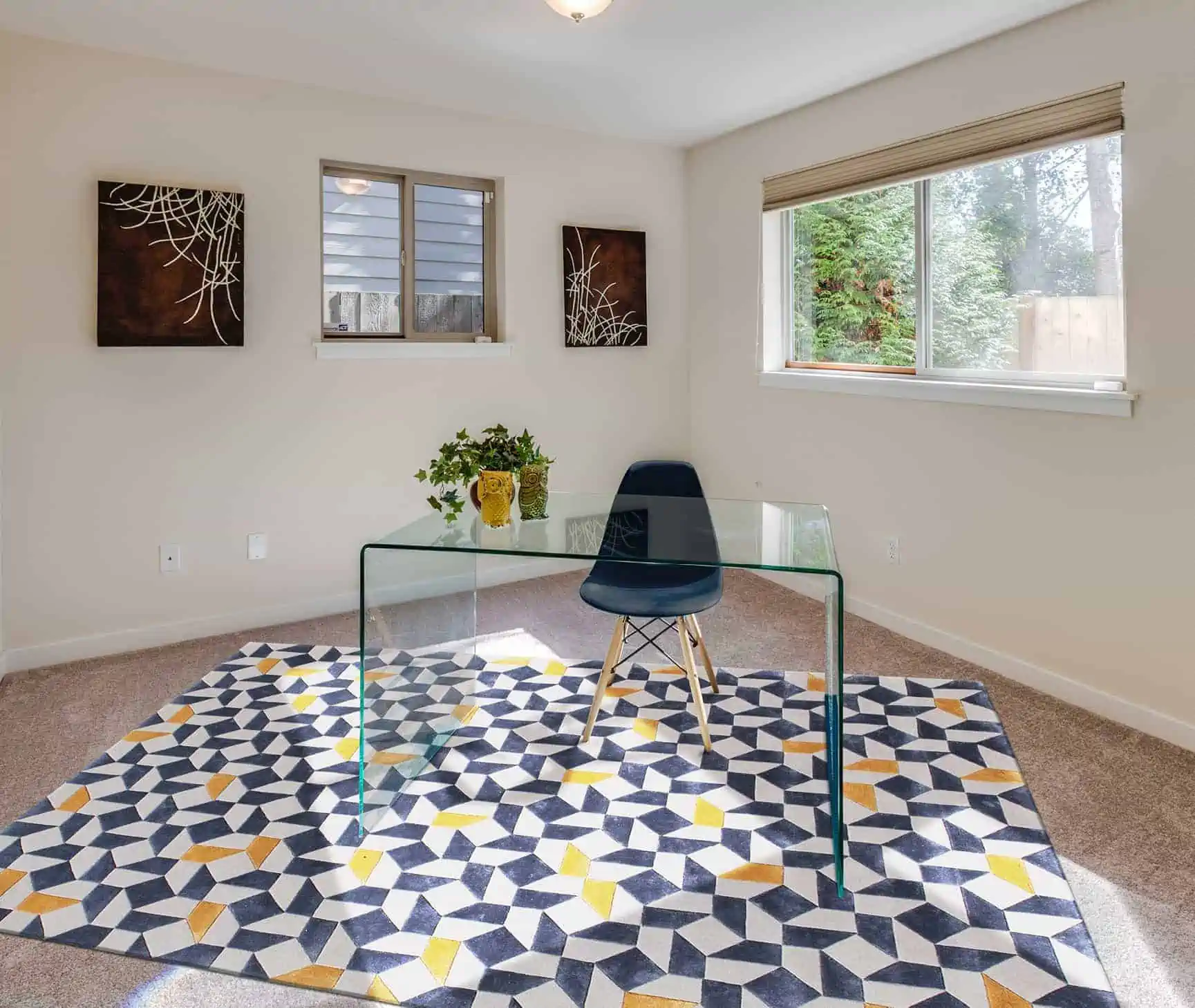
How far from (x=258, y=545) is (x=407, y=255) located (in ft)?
4.97

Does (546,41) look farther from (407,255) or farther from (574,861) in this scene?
(574,861)

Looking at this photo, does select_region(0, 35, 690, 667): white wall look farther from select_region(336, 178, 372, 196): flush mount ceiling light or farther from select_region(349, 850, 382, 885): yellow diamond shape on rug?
select_region(349, 850, 382, 885): yellow diamond shape on rug

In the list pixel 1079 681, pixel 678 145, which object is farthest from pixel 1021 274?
pixel 678 145

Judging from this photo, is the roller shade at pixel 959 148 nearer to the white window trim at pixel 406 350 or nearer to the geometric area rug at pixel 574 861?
the white window trim at pixel 406 350

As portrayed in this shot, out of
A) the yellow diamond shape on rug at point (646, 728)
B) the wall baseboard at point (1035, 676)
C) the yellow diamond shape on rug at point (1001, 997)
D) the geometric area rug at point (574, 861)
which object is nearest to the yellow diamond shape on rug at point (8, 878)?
the geometric area rug at point (574, 861)

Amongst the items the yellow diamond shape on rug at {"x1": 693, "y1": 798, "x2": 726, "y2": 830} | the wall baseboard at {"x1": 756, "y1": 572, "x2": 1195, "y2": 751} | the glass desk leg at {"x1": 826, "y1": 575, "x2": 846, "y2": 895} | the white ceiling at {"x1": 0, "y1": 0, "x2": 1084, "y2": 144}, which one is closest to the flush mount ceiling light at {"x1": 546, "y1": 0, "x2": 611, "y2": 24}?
the white ceiling at {"x1": 0, "y1": 0, "x2": 1084, "y2": 144}

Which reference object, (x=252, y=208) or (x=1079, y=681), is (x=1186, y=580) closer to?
(x=1079, y=681)

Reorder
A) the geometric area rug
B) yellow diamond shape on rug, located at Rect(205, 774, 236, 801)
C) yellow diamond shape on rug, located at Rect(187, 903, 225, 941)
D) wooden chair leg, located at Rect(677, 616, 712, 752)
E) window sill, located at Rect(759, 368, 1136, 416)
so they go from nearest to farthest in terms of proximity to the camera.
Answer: the geometric area rug, yellow diamond shape on rug, located at Rect(187, 903, 225, 941), yellow diamond shape on rug, located at Rect(205, 774, 236, 801), wooden chair leg, located at Rect(677, 616, 712, 752), window sill, located at Rect(759, 368, 1136, 416)

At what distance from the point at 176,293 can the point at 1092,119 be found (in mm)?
3342

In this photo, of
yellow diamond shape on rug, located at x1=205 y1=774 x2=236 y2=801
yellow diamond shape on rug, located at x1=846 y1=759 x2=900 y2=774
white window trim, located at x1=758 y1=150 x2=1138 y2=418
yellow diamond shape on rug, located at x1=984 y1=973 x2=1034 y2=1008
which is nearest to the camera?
yellow diamond shape on rug, located at x1=984 y1=973 x2=1034 y2=1008

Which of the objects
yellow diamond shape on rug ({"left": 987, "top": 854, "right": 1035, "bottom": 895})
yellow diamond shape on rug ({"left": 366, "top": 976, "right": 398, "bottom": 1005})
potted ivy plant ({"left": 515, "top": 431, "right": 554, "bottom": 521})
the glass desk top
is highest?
potted ivy plant ({"left": 515, "top": 431, "right": 554, "bottom": 521})

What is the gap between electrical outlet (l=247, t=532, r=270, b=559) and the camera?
3.89 metres

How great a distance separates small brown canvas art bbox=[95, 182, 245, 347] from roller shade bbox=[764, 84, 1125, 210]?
2.49 metres

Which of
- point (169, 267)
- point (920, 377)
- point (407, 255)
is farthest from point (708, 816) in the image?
point (407, 255)
